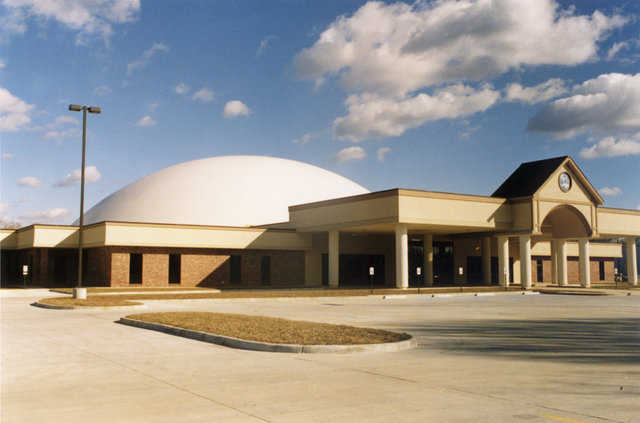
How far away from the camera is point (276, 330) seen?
15672 mm

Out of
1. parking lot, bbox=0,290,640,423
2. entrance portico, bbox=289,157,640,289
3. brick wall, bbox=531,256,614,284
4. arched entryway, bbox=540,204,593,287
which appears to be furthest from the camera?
brick wall, bbox=531,256,614,284

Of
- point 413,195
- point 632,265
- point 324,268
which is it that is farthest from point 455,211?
point 632,265

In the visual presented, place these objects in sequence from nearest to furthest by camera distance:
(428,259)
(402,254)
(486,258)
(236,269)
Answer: (402,254)
(236,269)
(428,259)
(486,258)

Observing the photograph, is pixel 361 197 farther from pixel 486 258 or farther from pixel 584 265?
pixel 584 265

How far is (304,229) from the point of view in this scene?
53.5m

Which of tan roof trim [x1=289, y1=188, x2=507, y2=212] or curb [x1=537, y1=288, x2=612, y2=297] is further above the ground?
tan roof trim [x1=289, y1=188, x2=507, y2=212]

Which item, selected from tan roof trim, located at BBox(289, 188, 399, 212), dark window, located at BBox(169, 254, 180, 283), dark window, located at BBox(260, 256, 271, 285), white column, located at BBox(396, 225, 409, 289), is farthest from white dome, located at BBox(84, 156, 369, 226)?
white column, located at BBox(396, 225, 409, 289)

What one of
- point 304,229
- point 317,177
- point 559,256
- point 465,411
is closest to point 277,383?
point 465,411

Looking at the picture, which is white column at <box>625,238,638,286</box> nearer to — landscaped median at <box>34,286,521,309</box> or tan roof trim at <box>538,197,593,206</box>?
tan roof trim at <box>538,197,593,206</box>

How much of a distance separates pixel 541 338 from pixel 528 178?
130 ft

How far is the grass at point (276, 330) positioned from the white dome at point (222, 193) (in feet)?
133

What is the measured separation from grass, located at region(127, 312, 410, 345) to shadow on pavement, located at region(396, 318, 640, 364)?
53.7 inches

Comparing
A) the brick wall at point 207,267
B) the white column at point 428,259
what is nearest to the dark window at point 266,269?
the brick wall at point 207,267

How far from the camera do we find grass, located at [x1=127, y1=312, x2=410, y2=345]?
543 inches
